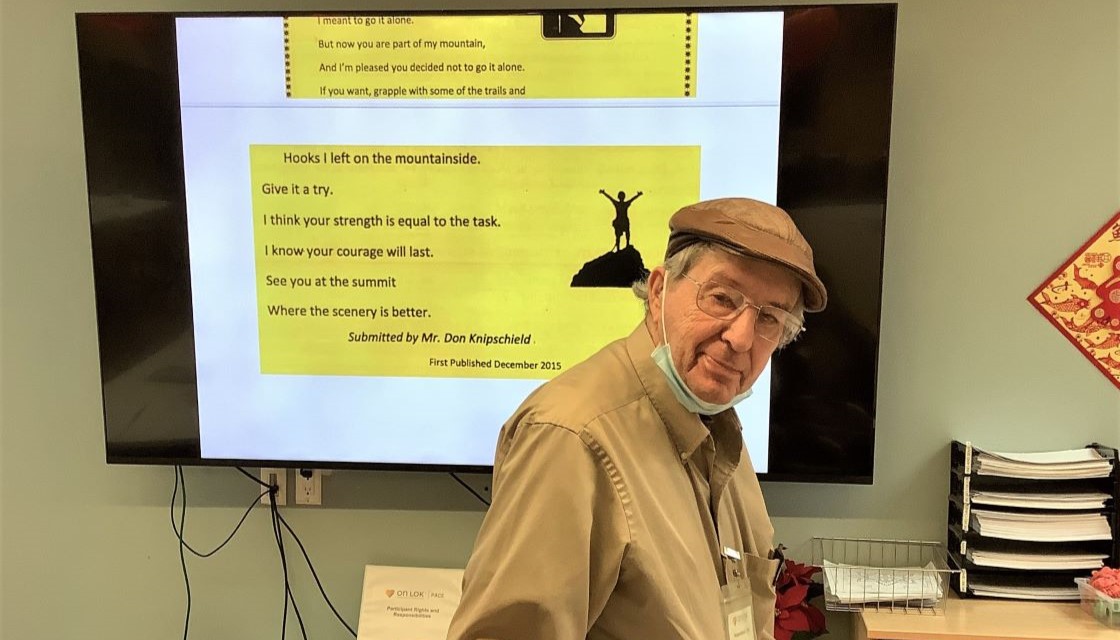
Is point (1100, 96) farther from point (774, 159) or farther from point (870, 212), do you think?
point (774, 159)

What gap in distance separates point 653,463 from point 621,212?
2.60 feet

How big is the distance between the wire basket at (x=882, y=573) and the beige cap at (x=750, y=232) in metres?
0.93

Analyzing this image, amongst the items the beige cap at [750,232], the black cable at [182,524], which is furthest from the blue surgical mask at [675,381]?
the black cable at [182,524]

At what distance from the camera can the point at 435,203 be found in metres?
1.78

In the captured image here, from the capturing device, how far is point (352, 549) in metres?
2.00

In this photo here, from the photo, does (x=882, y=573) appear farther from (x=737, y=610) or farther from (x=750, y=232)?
(x=750, y=232)

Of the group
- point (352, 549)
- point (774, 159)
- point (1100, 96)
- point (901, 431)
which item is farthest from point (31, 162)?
point (1100, 96)

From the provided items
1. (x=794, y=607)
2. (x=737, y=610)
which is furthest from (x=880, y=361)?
(x=737, y=610)

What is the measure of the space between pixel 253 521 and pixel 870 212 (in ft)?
5.34

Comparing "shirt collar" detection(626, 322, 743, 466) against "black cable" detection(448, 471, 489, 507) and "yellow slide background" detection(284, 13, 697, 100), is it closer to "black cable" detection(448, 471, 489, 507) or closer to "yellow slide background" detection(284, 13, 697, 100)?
"yellow slide background" detection(284, 13, 697, 100)

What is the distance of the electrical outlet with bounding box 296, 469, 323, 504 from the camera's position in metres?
1.96

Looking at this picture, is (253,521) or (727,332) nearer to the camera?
(727,332)

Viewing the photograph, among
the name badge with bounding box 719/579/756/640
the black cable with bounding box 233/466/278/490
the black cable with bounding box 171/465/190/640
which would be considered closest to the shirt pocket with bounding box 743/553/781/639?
the name badge with bounding box 719/579/756/640

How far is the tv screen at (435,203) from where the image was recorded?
170 cm
